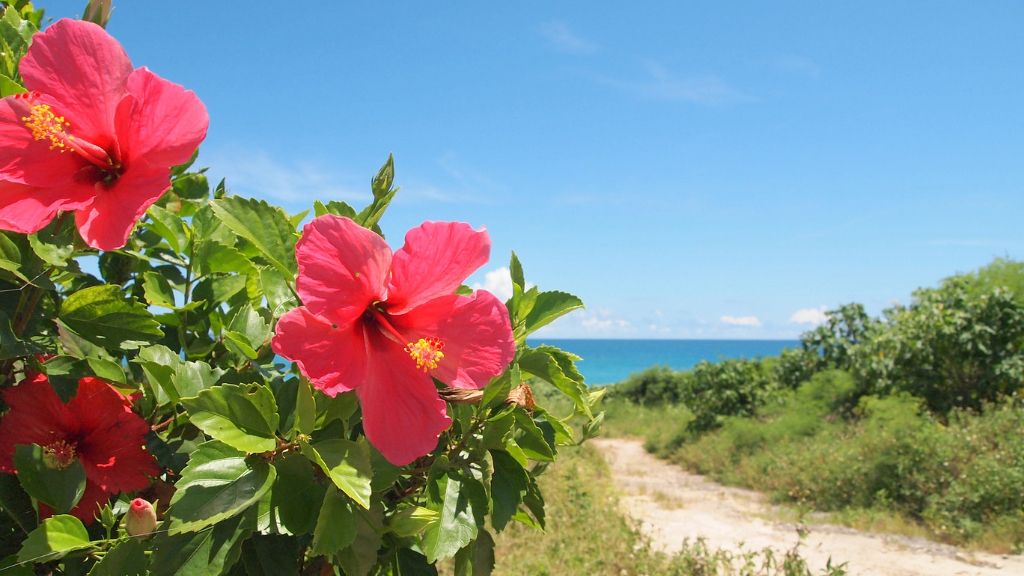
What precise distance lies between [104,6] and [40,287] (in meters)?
0.35

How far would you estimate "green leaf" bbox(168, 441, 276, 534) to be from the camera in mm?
606

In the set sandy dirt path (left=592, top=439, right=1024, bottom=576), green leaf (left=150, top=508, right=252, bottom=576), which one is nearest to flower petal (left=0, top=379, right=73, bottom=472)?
green leaf (left=150, top=508, right=252, bottom=576)

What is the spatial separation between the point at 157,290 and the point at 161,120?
0.34m

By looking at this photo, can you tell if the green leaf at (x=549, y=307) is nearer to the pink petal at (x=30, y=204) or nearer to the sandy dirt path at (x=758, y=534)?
the pink petal at (x=30, y=204)

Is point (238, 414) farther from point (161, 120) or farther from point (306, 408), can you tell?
point (161, 120)

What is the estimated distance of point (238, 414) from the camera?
660mm

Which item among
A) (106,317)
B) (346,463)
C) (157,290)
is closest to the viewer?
(346,463)

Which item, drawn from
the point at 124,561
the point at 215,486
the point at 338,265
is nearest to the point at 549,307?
the point at 338,265

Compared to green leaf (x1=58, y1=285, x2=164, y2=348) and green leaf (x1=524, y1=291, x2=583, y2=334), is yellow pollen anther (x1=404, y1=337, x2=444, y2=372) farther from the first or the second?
green leaf (x1=58, y1=285, x2=164, y2=348)

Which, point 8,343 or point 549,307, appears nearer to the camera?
point 8,343

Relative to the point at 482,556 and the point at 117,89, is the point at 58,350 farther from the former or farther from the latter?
the point at 482,556

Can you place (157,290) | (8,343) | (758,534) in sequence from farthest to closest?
(758,534) → (157,290) → (8,343)

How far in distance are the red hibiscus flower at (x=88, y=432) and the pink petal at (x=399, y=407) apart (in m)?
0.34

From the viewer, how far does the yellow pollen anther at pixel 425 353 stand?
66 cm
